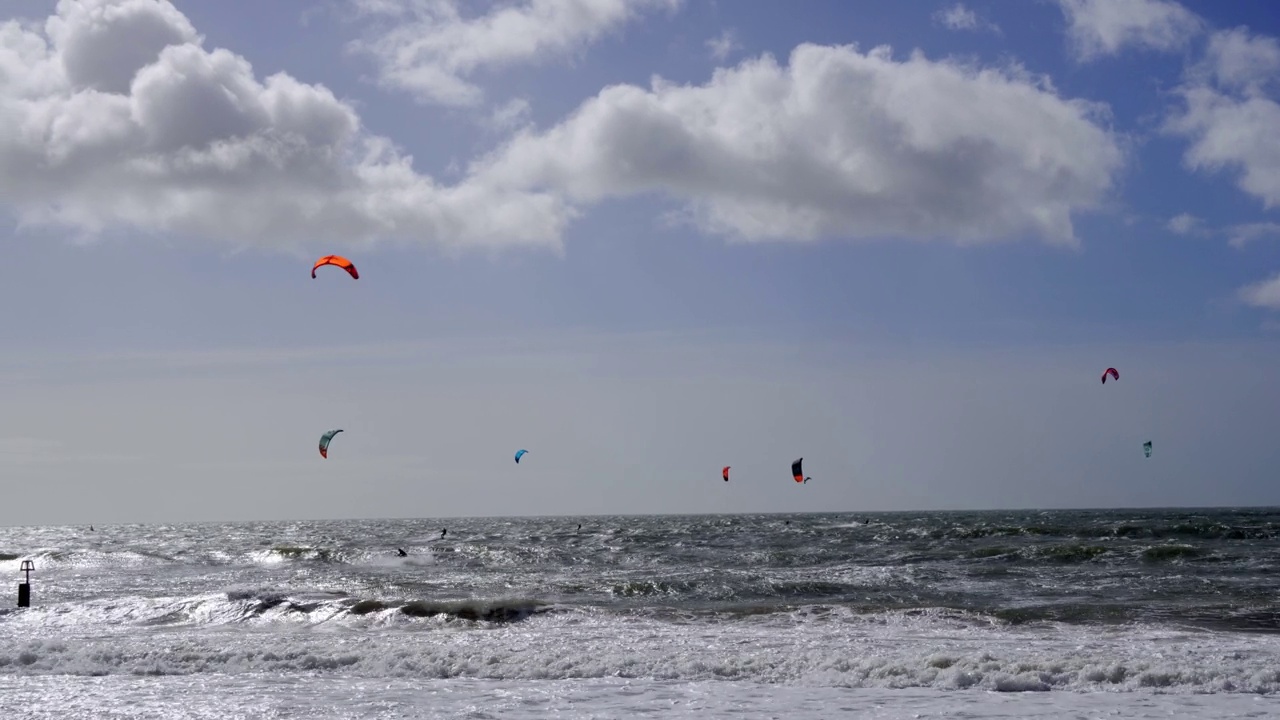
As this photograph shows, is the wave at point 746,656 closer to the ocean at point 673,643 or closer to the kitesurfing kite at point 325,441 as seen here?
the ocean at point 673,643

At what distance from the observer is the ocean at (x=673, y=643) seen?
1117 centimetres

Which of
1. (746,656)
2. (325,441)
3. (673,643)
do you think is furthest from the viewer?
(325,441)

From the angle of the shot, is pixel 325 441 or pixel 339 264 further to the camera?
pixel 325 441

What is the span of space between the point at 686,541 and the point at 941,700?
40.0 m

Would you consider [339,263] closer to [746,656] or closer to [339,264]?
[339,264]

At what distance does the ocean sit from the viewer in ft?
36.7

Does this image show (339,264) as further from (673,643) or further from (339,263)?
(673,643)

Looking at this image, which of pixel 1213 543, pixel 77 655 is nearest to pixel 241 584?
pixel 77 655

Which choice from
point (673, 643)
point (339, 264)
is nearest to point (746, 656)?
point (673, 643)

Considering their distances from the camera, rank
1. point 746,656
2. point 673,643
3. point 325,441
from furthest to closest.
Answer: point 325,441, point 673,643, point 746,656

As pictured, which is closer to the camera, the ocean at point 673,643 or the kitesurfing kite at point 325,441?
the ocean at point 673,643

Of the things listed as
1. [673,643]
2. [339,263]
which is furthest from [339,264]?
[673,643]

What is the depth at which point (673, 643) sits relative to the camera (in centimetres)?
1484

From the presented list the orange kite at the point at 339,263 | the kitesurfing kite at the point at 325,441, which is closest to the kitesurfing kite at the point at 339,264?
the orange kite at the point at 339,263
